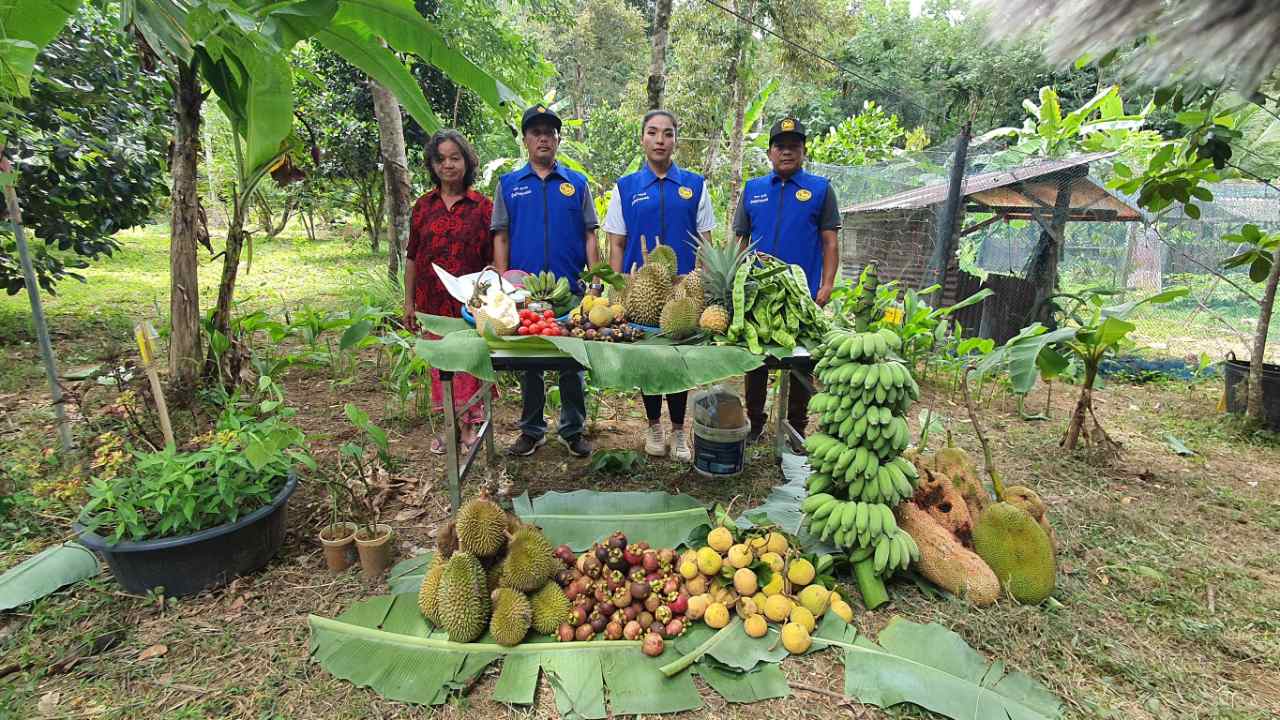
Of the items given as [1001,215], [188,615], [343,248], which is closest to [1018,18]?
[188,615]

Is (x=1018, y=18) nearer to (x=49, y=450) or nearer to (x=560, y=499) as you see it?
(x=560, y=499)

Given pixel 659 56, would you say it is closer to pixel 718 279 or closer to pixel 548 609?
pixel 718 279

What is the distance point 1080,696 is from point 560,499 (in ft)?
7.42

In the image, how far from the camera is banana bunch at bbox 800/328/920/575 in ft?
7.72

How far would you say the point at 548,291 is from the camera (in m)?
3.05

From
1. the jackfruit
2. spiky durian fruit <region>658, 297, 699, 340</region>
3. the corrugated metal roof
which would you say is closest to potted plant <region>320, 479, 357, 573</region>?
spiky durian fruit <region>658, 297, 699, 340</region>

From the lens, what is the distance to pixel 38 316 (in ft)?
10.0

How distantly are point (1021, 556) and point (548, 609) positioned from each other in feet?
6.50

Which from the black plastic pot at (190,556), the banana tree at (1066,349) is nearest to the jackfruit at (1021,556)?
the banana tree at (1066,349)

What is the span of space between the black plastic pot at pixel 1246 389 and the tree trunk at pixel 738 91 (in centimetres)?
619

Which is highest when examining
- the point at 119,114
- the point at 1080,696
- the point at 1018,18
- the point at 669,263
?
the point at 119,114

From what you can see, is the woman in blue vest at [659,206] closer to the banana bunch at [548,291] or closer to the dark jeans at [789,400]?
the banana bunch at [548,291]

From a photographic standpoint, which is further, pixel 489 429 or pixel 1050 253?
pixel 1050 253

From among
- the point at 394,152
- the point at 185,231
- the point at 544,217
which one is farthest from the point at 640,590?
the point at 394,152
